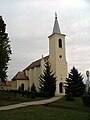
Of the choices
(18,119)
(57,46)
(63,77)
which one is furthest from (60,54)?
(18,119)

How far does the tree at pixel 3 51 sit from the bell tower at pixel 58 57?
55.2 feet

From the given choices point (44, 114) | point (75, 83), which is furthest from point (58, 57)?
point (44, 114)

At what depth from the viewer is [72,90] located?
43219mm

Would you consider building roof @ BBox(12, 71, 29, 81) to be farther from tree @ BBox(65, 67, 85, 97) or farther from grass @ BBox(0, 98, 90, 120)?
grass @ BBox(0, 98, 90, 120)

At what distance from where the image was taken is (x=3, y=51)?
35875 mm

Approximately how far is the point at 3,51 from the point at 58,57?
65.4 feet

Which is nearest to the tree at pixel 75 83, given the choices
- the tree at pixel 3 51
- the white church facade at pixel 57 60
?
the white church facade at pixel 57 60

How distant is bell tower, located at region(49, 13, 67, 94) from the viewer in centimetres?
5262

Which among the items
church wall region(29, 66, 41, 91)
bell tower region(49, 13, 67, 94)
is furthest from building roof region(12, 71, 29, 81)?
bell tower region(49, 13, 67, 94)

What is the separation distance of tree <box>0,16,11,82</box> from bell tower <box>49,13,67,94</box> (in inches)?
662

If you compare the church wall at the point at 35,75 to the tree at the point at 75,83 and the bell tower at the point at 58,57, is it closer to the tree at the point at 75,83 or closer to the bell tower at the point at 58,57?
the bell tower at the point at 58,57

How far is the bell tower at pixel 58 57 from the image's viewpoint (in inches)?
2072

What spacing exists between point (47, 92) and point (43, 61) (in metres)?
13.2

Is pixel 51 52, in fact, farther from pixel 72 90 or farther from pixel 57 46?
pixel 72 90
